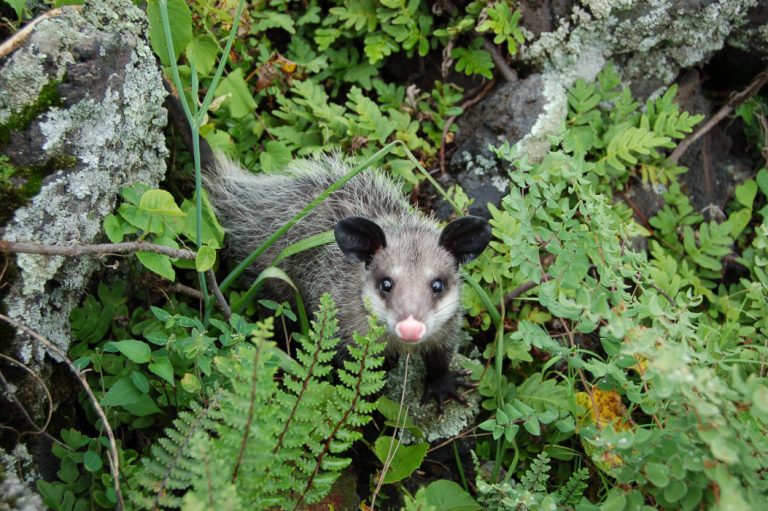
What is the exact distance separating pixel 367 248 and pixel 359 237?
4.0 inches

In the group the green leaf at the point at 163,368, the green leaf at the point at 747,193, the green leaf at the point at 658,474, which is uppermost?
the green leaf at the point at 163,368

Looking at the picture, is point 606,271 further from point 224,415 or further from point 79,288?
point 79,288

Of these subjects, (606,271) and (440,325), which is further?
(440,325)

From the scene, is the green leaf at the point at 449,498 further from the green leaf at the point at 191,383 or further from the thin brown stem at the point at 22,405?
the thin brown stem at the point at 22,405

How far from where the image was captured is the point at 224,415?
86.0 inches

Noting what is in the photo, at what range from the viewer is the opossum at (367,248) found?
10.4 feet

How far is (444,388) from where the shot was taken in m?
3.58

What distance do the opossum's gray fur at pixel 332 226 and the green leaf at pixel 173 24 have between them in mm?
1059

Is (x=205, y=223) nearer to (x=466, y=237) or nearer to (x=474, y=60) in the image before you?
(x=466, y=237)

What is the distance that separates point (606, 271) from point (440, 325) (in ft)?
2.77

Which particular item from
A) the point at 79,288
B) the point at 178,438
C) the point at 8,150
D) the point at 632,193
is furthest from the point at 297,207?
the point at 632,193

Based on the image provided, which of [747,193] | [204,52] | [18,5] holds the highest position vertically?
[18,5]

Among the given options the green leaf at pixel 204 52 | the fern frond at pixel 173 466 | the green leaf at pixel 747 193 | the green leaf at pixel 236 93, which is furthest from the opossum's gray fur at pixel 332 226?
the green leaf at pixel 747 193

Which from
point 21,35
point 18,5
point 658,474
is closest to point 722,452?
point 658,474
